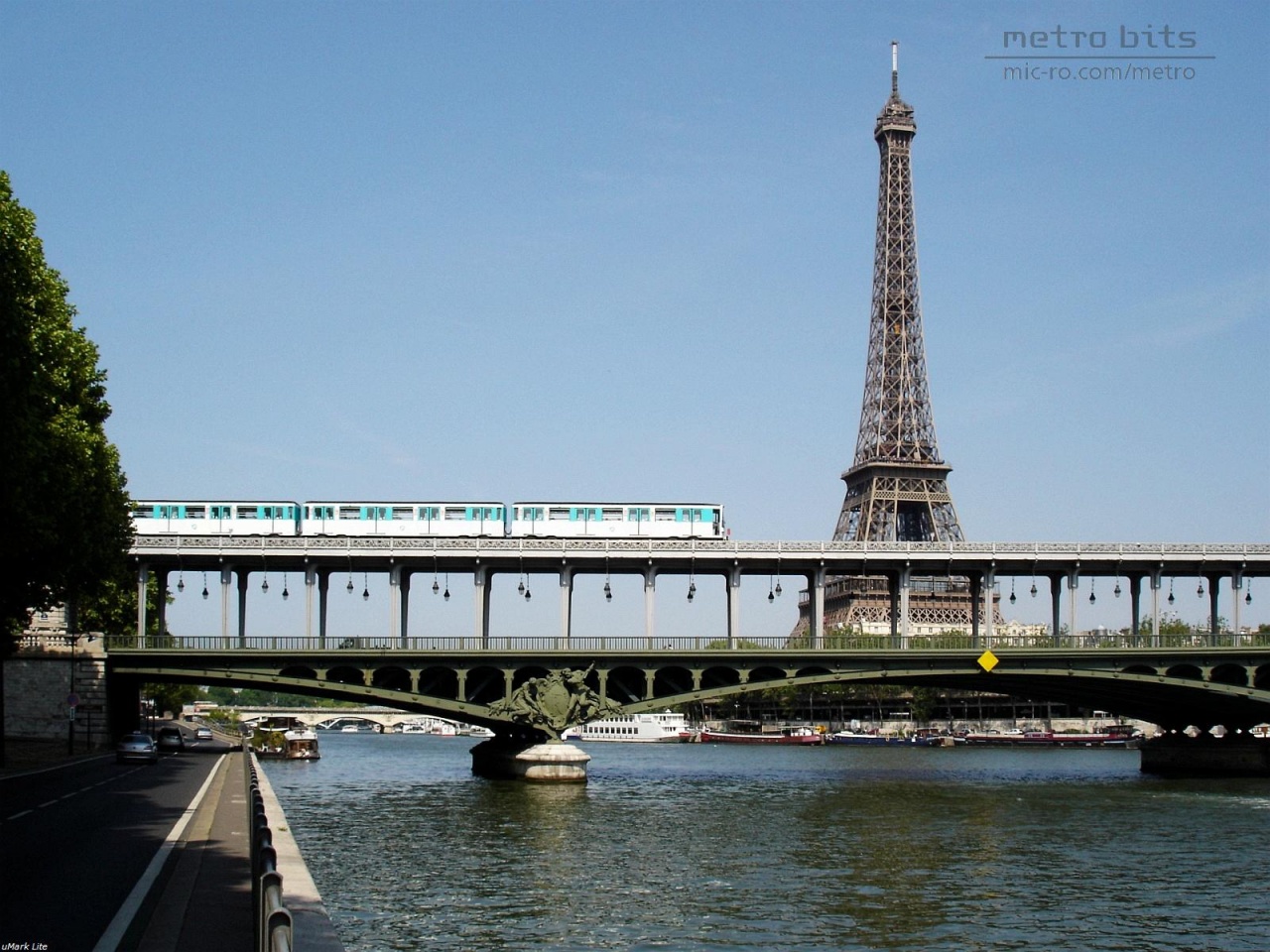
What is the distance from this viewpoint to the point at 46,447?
5006cm

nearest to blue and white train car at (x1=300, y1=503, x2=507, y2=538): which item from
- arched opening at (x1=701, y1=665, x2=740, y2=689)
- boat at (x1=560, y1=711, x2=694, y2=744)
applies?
arched opening at (x1=701, y1=665, x2=740, y2=689)

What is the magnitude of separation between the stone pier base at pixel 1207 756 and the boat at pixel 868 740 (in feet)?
216

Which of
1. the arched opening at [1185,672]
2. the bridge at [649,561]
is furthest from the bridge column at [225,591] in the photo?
the arched opening at [1185,672]

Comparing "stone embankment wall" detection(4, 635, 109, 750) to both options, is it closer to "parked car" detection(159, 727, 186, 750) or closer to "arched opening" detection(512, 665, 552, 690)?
"parked car" detection(159, 727, 186, 750)

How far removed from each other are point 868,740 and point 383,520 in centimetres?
10303

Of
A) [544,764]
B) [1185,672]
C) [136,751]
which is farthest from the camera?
[1185,672]

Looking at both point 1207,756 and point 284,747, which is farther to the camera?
point 284,747

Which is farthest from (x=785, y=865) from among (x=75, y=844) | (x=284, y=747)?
(x=284, y=747)

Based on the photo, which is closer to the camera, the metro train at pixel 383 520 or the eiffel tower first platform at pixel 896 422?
the metro train at pixel 383 520

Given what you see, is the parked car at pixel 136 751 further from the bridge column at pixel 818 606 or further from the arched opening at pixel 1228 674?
the arched opening at pixel 1228 674

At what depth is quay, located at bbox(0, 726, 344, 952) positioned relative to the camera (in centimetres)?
2064

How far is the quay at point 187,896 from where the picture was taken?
2064 centimetres

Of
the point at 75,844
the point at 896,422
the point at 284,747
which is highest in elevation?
the point at 896,422

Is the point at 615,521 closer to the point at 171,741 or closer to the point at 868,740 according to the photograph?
the point at 171,741
